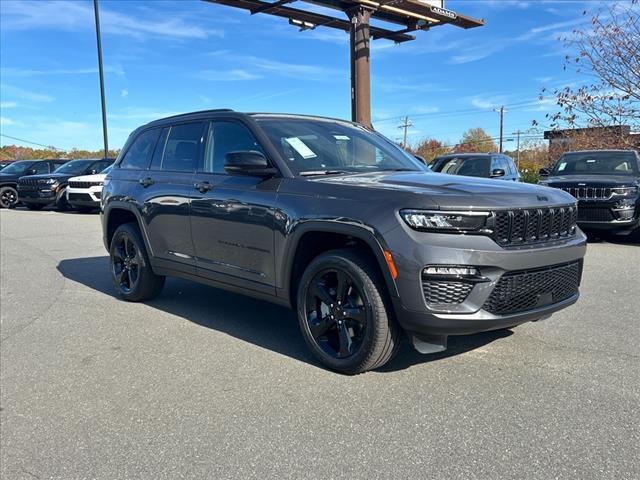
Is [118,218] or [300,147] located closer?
[300,147]

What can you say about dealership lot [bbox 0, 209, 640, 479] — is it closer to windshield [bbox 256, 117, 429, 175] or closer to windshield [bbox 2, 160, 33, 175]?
windshield [bbox 256, 117, 429, 175]

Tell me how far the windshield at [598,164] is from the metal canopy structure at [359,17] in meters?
4.51

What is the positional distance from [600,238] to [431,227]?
8641 millimetres

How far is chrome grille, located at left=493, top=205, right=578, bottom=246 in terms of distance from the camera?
11.3 feet

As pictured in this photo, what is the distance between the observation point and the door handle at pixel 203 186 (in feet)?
15.9

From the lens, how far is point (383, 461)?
9.09ft

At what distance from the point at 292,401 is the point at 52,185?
17.8m

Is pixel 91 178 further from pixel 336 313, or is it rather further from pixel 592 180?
pixel 336 313

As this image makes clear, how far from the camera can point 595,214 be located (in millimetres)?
9477

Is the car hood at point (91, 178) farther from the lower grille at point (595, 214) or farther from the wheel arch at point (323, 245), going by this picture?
the wheel arch at point (323, 245)

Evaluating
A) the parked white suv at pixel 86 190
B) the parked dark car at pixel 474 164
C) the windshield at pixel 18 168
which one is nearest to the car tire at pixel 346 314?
the parked dark car at pixel 474 164

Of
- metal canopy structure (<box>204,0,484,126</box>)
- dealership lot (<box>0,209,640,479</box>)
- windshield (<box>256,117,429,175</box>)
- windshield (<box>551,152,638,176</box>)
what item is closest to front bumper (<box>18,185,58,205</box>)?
Result: metal canopy structure (<box>204,0,484,126</box>)

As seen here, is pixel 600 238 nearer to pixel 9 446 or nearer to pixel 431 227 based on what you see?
pixel 431 227

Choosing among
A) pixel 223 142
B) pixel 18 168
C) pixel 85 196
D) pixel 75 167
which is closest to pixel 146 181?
pixel 223 142
